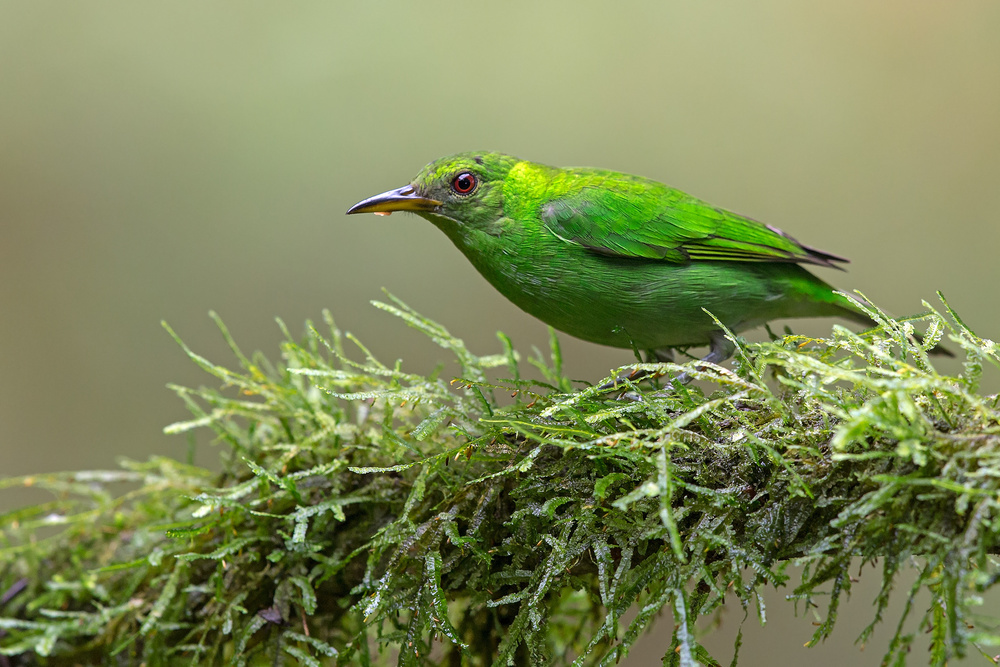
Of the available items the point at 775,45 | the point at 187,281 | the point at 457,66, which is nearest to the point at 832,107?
the point at 775,45

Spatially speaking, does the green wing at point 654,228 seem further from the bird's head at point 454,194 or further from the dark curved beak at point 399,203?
the dark curved beak at point 399,203

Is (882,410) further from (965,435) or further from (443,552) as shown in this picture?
(443,552)

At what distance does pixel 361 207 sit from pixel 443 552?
1699 millimetres

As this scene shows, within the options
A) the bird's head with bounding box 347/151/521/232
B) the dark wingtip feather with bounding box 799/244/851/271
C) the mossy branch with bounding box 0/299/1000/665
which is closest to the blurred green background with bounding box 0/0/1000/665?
the dark wingtip feather with bounding box 799/244/851/271

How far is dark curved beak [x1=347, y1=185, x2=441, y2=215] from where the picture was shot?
3.40m

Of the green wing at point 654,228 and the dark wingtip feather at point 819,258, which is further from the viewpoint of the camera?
the dark wingtip feather at point 819,258

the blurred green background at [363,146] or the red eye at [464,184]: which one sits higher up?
the blurred green background at [363,146]

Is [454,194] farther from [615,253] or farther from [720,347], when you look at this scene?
[720,347]

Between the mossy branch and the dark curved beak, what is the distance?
2.47 ft

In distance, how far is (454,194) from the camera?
11.1 ft

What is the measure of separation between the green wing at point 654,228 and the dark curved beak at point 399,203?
540mm

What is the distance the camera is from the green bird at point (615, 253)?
308 centimetres

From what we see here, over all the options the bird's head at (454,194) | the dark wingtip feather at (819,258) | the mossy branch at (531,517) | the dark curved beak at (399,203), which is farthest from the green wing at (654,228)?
A: the mossy branch at (531,517)

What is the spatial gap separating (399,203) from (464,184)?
310mm
